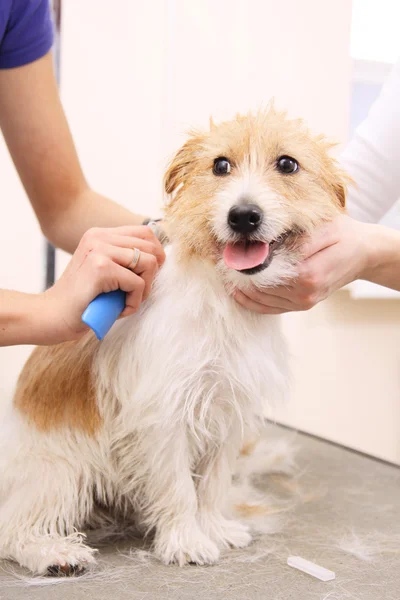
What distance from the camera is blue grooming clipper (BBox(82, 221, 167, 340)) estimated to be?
0.87 meters

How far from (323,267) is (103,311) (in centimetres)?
35

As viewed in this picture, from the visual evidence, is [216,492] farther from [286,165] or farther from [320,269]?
[286,165]

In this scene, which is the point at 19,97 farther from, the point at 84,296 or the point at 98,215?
the point at 84,296

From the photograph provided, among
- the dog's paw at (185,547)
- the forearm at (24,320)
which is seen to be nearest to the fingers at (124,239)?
the forearm at (24,320)

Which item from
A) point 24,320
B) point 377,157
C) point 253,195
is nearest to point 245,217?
point 253,195

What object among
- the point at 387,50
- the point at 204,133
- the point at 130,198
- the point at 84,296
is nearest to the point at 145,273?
the point at 84,296

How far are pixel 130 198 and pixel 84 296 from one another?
1497 mm

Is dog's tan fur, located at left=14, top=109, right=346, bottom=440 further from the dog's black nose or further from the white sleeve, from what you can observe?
the white sleeve

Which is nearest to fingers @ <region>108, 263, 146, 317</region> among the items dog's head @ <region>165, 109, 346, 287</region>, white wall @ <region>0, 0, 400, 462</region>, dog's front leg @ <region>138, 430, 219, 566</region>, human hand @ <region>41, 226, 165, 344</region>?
human hand @ <region>41, 226, 165, 344</region>

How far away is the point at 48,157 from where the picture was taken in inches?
50.8

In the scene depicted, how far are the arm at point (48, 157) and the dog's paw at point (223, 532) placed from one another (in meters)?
0.61

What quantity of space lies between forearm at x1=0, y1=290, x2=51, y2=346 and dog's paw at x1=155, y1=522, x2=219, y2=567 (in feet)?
1.30

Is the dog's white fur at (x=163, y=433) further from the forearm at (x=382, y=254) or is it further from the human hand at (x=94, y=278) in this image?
the forearm at (x=382, y=254)

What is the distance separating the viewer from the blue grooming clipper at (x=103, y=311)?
87 cm
